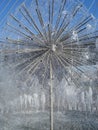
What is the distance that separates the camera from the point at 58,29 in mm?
17391

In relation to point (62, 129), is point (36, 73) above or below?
above

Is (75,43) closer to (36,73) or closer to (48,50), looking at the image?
(48,50)

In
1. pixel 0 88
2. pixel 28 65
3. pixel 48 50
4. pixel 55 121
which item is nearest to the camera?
pixel 48 50

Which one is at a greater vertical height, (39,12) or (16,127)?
(39,12)

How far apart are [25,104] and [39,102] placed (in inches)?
47.5

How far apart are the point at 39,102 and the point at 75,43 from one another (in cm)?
695

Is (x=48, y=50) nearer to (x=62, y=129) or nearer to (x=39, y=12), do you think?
(x=39, y=12)

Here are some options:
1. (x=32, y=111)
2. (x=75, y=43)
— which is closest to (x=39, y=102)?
(x=32, y=111)

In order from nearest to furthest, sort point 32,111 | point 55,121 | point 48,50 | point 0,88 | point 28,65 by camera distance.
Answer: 1. point 48,50
2. point 28,65
3. point 55,121
4. point 0,88
5. point 32,111

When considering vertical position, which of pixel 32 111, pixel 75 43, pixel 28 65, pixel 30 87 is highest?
pixel 75 43

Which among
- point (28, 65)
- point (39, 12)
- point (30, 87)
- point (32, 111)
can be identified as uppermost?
point (39, 12)

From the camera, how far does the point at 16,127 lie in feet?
59.4

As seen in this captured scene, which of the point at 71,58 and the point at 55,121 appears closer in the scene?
the point at 71,58

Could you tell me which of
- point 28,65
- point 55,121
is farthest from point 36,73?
point 55,121
